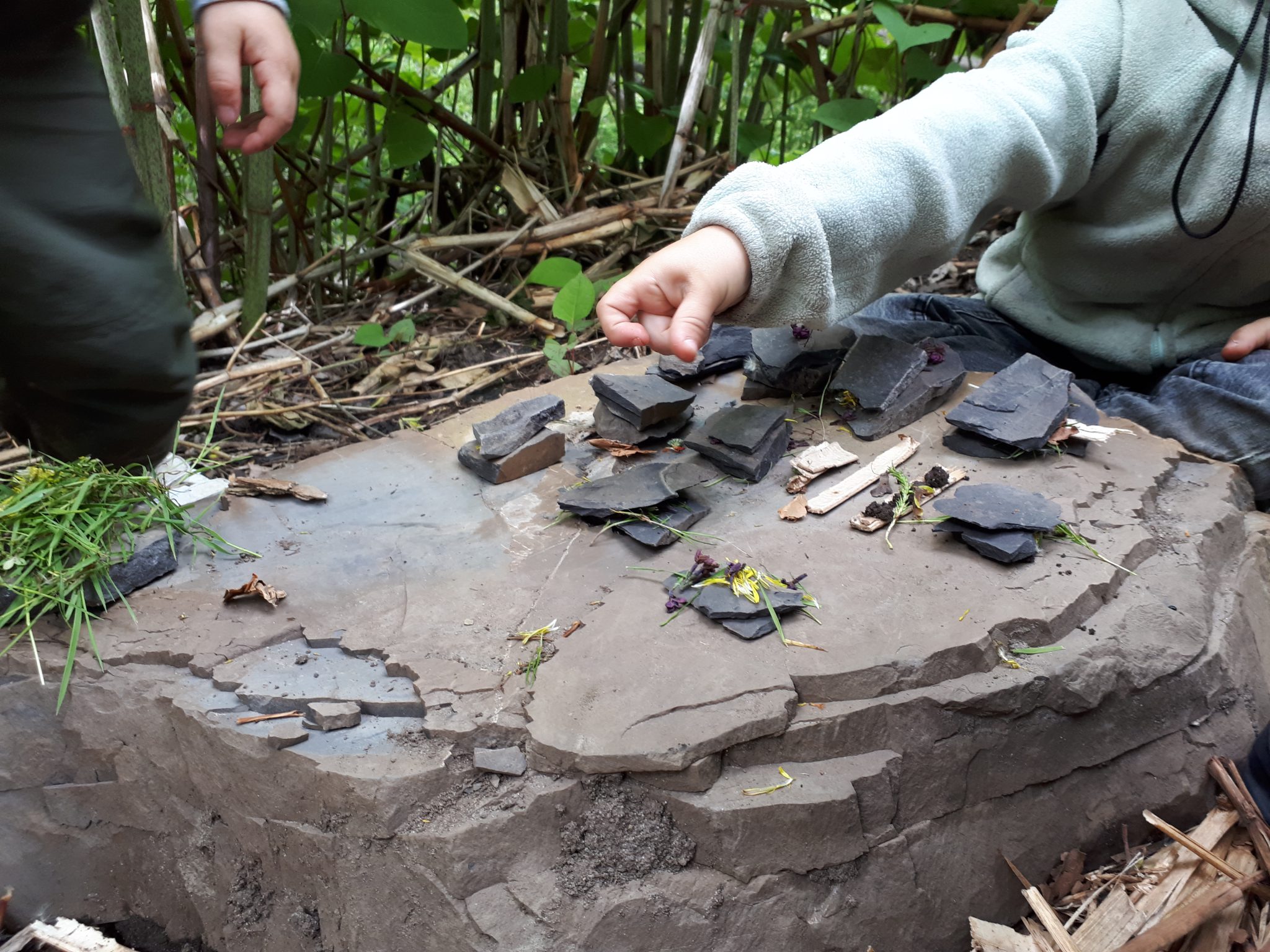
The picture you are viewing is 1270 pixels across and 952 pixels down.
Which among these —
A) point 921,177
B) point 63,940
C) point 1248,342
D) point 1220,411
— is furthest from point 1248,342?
point 63,940

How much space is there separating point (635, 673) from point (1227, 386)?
161 cm

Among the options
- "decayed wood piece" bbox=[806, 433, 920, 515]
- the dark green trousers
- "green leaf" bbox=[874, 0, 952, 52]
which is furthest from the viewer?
"green leaf" bbox=[874, 0, 952, 52]

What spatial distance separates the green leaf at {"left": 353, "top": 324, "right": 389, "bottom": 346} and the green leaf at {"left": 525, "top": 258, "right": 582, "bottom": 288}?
19.4 inches

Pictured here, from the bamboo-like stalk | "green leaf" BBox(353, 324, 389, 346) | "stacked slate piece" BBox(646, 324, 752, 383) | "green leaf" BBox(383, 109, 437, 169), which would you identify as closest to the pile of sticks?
"stacked slate piece" BBox(646, 324, 752, 383)

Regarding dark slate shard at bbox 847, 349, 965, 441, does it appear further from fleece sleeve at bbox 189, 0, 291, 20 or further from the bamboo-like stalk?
the bamboo-like stalk

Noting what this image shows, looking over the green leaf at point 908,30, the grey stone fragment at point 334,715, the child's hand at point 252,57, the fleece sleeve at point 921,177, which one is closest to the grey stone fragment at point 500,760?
the grey stone fragment at point 334,715

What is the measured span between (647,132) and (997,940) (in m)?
3.02

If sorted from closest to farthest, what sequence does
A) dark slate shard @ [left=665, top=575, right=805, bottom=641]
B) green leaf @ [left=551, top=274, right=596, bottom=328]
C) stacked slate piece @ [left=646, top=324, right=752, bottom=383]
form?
dark slate shard @ [left=665, top=575, right=805, bottom=641] < stacked slate piece @ [left=646, top=324, right=752, bottom=383] < green leaf @ [left=551, top=274, right=596, bottom=328]

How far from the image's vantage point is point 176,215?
9.53 feet

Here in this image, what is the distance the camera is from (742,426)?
2.04 meters

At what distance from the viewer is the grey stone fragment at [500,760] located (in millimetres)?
1406

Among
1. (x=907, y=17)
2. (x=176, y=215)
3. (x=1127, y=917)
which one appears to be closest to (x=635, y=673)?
(x=1127, y=917)

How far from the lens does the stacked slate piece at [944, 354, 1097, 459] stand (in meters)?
1.99

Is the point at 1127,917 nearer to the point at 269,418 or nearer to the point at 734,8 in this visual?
the point at 269,418
